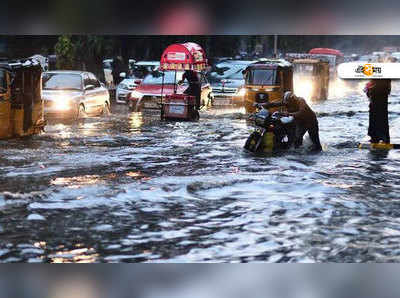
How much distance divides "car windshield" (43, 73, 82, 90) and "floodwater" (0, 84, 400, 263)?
4344mm

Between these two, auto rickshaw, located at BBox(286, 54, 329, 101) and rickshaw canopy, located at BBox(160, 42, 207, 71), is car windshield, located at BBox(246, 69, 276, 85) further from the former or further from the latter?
auto rickshaw, located at BBox(286, 54, 329, 101)

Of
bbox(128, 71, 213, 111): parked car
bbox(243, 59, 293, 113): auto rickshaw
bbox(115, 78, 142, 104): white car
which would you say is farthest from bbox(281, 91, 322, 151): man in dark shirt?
bbox(115, 78, 142, 104): white car

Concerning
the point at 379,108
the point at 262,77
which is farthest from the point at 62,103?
the point at 379,108

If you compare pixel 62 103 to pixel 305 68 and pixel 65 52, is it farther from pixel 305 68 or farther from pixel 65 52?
pixel 305 68

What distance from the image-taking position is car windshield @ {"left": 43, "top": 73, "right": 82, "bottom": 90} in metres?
20.7

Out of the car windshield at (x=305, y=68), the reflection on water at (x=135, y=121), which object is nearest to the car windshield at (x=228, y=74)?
the car windshield at (x=305, y=68)

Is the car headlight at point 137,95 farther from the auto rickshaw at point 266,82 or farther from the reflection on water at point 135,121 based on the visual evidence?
the auto rickshaw at point 266,82

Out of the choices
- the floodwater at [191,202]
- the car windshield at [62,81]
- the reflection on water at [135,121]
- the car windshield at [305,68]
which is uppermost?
the car windshield at [305,68]

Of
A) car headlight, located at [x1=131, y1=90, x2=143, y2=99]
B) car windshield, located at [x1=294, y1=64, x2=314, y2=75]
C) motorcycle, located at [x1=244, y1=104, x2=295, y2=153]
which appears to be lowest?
motorcycle, located at [x1=244, y1=104, x2=295, y2=153]

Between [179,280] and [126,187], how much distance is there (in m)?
5.55

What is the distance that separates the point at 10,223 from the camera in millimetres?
8039

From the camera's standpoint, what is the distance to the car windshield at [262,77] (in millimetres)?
23672

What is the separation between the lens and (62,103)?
65.4 ft

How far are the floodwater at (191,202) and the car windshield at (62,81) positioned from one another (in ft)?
14.3
